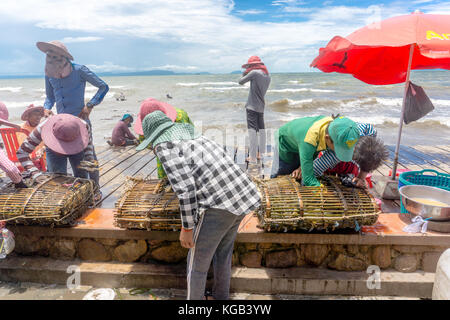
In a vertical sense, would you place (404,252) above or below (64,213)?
below

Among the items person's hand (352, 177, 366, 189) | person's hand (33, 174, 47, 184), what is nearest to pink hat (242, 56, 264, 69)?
person's hand (352, 177, 366, 189)

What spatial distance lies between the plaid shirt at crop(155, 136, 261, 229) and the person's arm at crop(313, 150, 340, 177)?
3.46ft

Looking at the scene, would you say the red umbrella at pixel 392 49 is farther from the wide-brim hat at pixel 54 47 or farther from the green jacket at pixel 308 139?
the wide-brim hat at pixel 54 47

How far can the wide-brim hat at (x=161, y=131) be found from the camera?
6.31ft

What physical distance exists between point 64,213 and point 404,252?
312cm

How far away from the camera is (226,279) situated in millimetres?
2393

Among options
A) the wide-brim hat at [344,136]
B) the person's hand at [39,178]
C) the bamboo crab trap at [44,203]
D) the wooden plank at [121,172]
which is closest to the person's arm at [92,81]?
the wooden plank at [121,172]

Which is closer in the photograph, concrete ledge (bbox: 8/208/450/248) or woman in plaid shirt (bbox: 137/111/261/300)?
woman in plaid shirt (bbox: 137/111/261/300)

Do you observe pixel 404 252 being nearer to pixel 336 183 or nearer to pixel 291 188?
A: pixel 336 183

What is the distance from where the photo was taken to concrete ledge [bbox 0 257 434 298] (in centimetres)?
264

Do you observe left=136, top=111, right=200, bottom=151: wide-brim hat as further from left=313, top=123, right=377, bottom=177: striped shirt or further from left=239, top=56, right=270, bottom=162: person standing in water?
left=239, top=56, right=270, bottom=162: person standing in water

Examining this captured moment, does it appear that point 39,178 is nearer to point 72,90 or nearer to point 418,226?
point 72,90

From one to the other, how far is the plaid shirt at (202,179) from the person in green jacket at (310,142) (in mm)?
784
